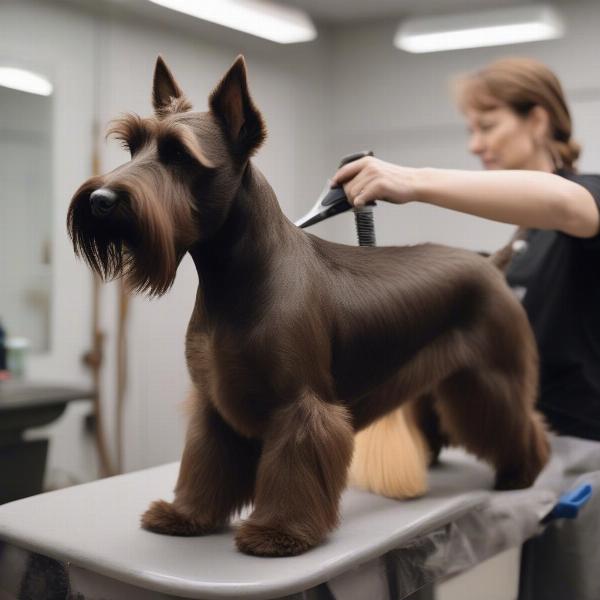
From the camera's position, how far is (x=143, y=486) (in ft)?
3.47

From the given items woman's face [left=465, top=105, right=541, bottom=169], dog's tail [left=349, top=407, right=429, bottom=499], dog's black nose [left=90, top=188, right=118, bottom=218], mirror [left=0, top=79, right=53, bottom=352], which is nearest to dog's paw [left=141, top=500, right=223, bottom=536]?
dog's tail [left=349, top=407, right=429, bottom=499]

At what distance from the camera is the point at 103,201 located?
65 cm

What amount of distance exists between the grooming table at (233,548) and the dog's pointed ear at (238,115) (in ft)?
1.34

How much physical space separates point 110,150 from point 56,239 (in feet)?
0.98

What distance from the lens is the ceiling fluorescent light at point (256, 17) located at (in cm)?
124

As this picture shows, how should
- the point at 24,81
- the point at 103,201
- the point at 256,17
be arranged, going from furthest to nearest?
the point at 256,17, the point at 24,81, the point at 103,201

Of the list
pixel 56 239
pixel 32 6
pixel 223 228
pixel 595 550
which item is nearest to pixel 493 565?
pixel 595 550

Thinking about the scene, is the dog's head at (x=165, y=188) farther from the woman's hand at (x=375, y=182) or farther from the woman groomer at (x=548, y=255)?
the woman groomer at (x=548, y=255)

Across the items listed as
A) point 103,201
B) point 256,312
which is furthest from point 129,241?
point 256,312

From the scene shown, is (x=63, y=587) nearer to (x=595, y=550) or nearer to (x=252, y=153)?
(x=252, y=153)

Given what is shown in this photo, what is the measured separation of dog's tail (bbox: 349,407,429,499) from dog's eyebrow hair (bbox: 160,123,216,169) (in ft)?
1.52

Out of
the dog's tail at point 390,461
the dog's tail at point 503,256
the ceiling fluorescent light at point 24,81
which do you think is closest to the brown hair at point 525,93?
the dog's tail at point 503,256

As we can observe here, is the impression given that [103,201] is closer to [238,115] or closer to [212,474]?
[238,115]

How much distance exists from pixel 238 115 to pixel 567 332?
855mm
